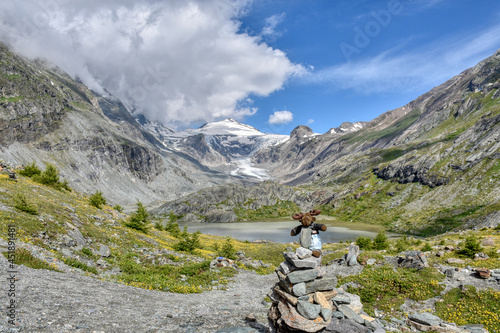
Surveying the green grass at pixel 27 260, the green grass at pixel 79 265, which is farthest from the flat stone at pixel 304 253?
the green grass at pixel 79 265

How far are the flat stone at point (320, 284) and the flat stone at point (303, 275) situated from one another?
0.32m

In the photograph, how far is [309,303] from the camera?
1143 cm

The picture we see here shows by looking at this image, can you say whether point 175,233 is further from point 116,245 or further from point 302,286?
point 302,286

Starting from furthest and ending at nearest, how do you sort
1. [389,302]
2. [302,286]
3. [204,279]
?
[204,279] → [389,302] → [302,286]

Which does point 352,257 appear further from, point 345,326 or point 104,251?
point 104,251

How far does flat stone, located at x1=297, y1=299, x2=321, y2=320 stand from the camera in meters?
11.1

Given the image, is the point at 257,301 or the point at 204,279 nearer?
the point at 257,301

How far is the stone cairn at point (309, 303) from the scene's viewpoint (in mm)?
11156

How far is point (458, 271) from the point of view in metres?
21.8

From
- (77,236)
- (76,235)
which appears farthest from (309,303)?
(76,235)

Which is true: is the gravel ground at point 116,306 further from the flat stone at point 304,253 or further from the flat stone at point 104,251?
the flat stone at point 104,251

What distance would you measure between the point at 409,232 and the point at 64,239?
474 feet

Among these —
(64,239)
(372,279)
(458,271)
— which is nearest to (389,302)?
(372,279)

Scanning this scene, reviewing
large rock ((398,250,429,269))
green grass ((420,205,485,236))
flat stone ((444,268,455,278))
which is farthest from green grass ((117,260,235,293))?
green grass ((420,205,485,236))
